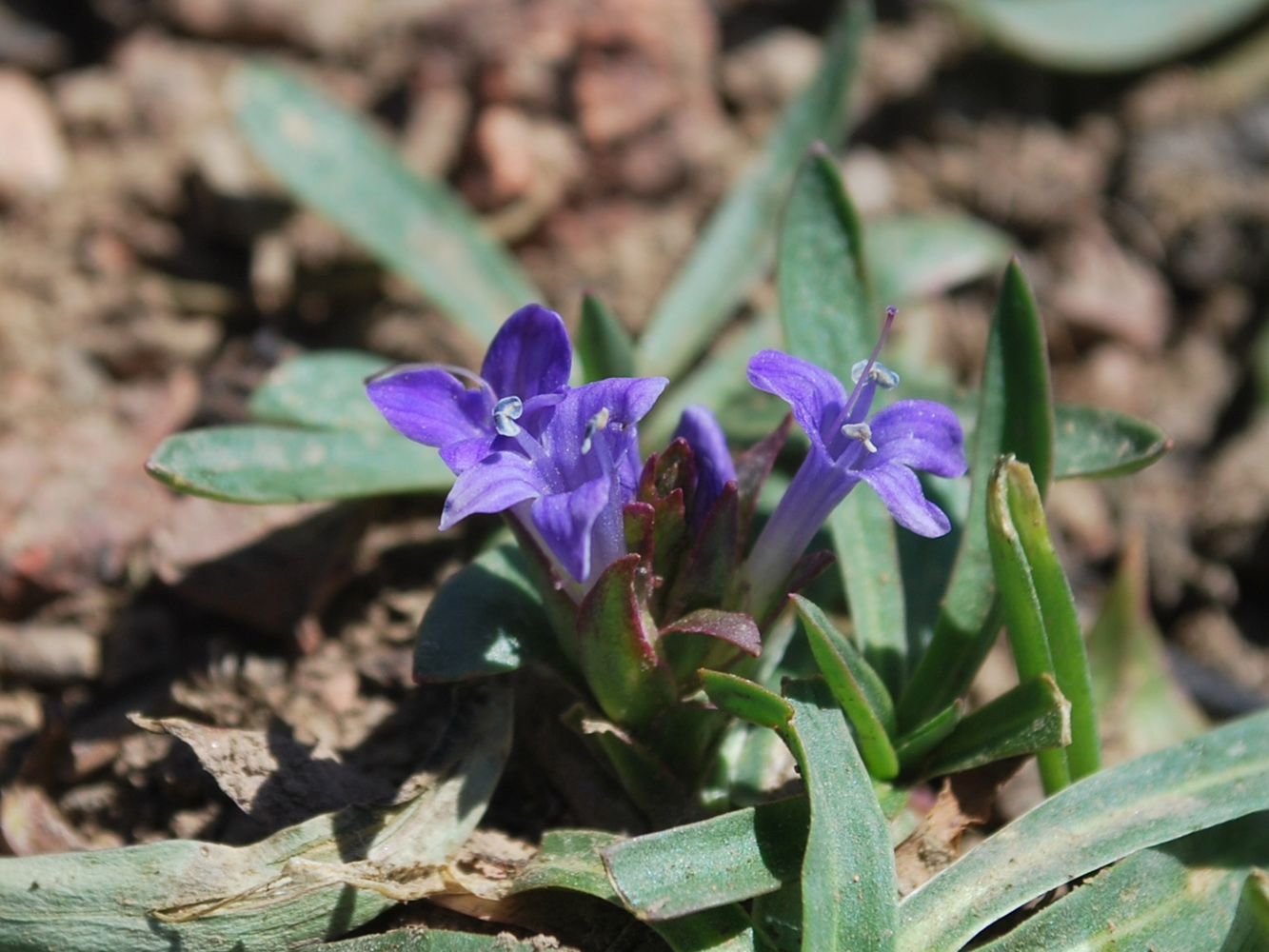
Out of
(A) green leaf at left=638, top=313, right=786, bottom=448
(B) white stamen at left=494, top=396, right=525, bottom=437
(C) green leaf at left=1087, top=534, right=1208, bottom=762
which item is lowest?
(C) green leaf at left=1087, top=534, right=1208, bottom=762

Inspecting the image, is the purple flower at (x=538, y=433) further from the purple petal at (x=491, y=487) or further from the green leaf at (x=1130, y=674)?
the green leaf at (x=1130, y=674)

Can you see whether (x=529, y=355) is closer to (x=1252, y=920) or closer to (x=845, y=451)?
(x=845, y=451)

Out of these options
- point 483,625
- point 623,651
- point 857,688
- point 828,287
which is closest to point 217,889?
point 483,625

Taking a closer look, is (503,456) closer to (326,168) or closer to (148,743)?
(148,743)

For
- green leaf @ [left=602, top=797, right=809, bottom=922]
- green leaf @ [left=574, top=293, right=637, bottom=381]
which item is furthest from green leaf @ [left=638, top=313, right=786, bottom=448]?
green leaf @ [left=602, top=797, right=809, bottom=922]

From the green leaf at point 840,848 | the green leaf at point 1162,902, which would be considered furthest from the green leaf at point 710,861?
the green leaf at point 1162,902

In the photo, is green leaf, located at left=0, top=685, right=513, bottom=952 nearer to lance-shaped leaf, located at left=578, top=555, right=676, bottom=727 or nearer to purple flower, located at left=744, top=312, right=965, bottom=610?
lance-shaped leaf, located at left=578, top=555, right=676, bottom=727
